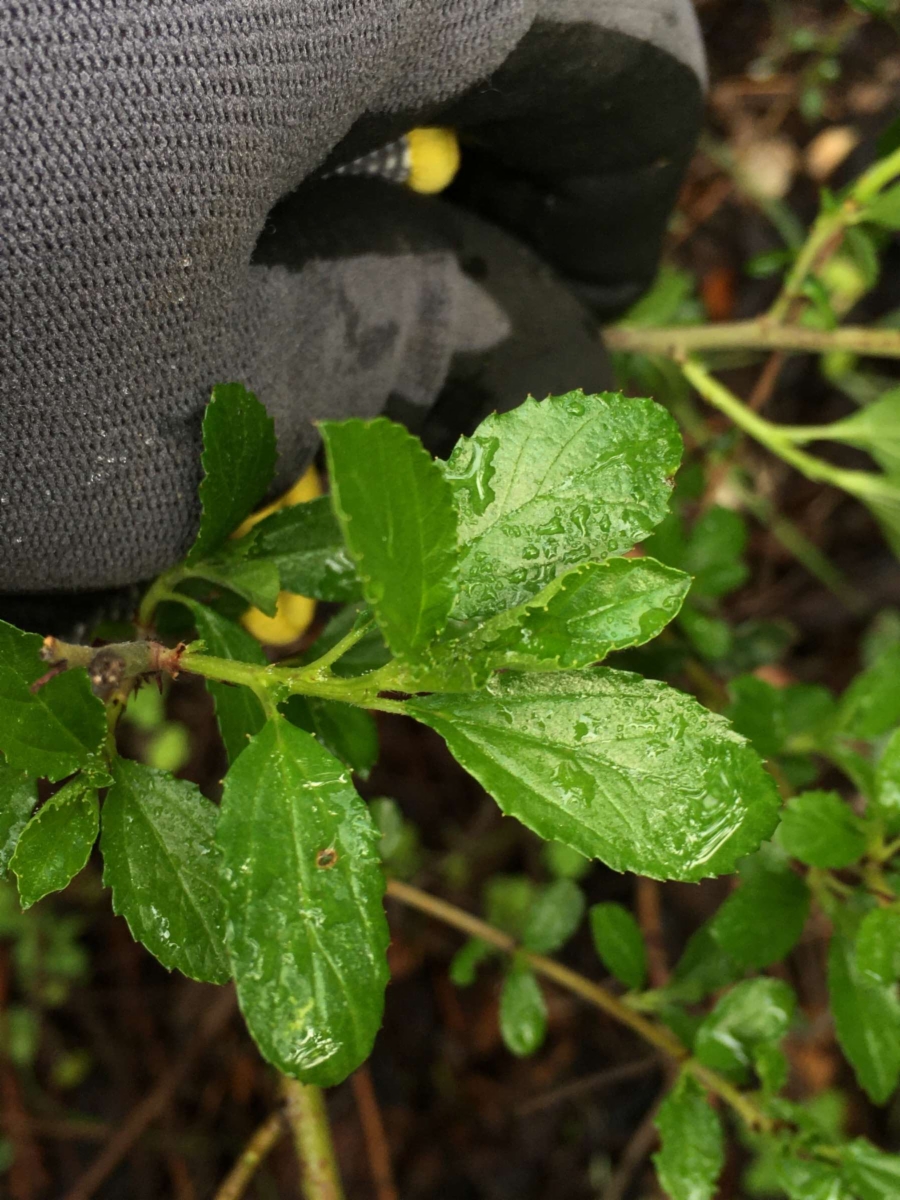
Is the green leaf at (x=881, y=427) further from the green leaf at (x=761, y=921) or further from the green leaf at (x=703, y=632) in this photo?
the green leaf at (x=761, y=921)

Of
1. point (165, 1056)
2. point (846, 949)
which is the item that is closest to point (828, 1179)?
point (846, 949)

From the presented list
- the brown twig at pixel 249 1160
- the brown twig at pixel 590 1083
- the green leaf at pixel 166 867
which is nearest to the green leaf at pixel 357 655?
the green leaf at pixel 166 867

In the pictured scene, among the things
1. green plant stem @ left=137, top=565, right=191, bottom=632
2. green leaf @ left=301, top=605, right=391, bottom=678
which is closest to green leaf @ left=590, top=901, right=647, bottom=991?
green leaf @ left=301, top=605, right=391, bottom=678

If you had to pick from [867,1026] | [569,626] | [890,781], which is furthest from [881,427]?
[569,626]

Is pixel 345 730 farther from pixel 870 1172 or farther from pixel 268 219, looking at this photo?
pixel 870 1172

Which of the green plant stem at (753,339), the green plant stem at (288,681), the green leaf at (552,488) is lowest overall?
the green plant stem at (753,339)

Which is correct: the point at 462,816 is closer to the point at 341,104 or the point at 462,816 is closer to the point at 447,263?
the point at 447,263

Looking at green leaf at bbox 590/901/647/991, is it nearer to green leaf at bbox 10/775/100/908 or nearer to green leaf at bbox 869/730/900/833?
green leaf at bbox 869/730/900/833
